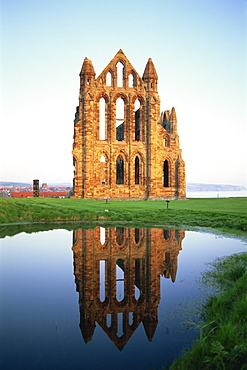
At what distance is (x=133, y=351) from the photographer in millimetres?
4359

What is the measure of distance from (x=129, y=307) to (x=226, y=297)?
5.96 feet

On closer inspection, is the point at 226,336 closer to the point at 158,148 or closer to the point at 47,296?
the point at 47,296

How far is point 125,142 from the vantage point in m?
41.2

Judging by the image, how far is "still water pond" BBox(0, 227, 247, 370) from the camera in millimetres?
4242

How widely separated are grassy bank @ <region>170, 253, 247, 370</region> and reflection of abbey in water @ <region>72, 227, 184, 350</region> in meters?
0.90

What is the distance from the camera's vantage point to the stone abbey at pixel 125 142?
1532 inches

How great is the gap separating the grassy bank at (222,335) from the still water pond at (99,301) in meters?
0.31

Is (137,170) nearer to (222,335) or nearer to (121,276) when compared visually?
(121,276)

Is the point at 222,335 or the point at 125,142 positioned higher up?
the point at 125,142

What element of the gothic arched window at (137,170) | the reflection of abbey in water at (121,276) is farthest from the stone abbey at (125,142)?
the reflection of abbey in water at (121,276)

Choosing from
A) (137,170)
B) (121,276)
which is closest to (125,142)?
(137,170)

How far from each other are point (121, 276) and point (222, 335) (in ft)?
12.9

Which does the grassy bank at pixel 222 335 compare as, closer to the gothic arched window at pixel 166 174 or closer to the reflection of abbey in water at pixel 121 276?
the reflection of abbey in water at pixel 121 276

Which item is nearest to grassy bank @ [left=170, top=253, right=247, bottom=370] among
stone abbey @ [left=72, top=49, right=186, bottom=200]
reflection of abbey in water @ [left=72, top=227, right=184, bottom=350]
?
reflection of abbey in water @ [left=72, top=227, right=184, bottom=350]
